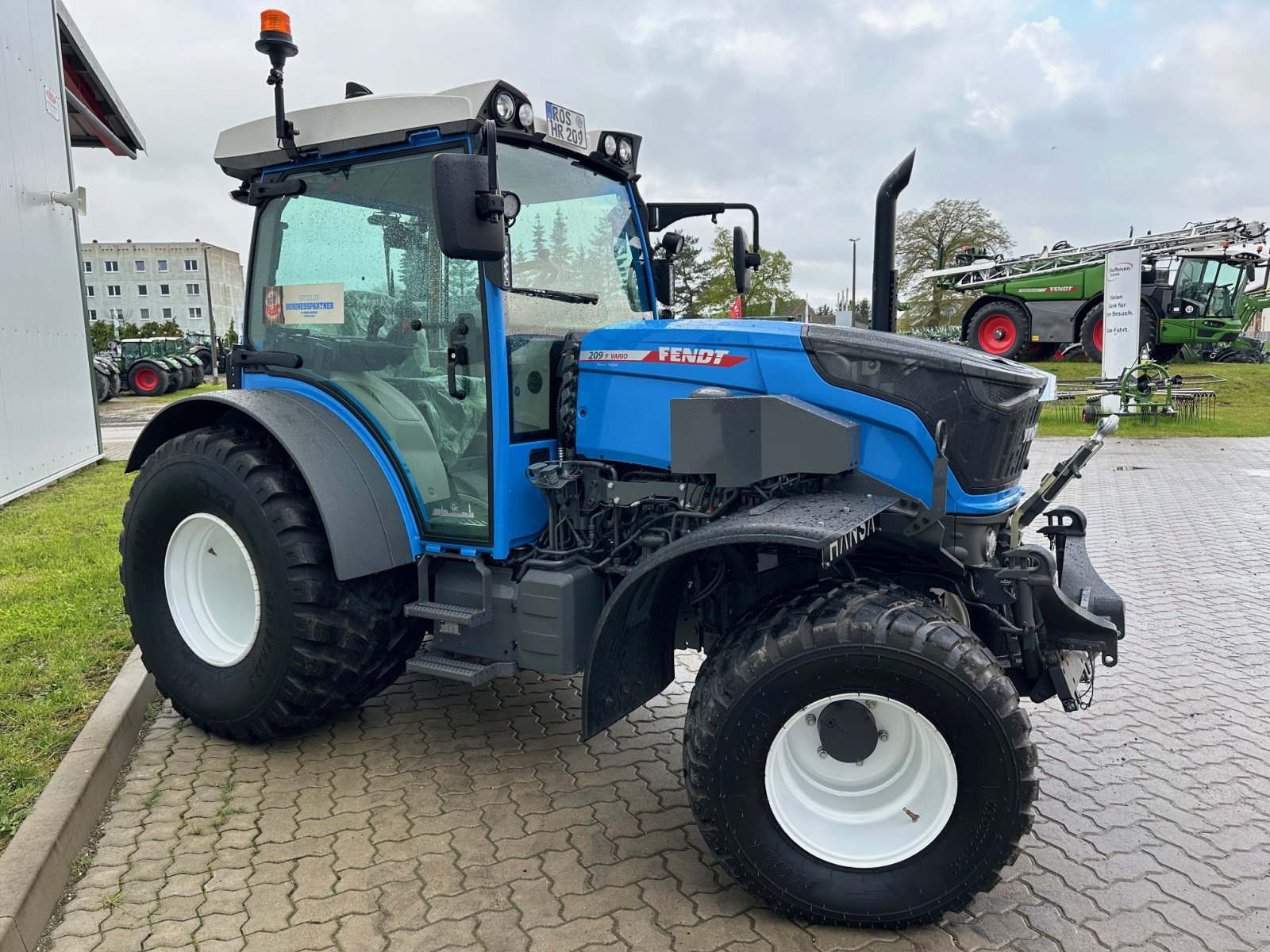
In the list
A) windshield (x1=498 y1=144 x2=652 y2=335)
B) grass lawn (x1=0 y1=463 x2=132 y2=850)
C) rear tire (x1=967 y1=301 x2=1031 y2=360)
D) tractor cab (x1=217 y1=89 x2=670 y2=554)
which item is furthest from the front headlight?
rear tire (x1=967 y1=301 x2=1031 y2=360)

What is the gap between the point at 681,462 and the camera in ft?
10.3

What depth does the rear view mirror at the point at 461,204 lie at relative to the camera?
111 inches

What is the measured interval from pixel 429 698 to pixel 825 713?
220 cm

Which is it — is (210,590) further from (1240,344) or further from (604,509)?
(1240,344)

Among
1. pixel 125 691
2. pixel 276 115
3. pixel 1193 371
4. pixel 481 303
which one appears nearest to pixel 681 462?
pixel 481 303

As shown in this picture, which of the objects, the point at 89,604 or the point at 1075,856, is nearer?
the point at 1075,856

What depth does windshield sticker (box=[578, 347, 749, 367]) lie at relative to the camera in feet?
10.4

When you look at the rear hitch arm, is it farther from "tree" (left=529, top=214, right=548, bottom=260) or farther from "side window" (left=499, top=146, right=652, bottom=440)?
"tree" (left=529, top=214, right=548, bottom=260)

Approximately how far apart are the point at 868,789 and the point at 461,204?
2175 millimetres

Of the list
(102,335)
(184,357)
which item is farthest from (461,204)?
(102,335)

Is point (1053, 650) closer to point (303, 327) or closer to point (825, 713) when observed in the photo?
point (825, 713)

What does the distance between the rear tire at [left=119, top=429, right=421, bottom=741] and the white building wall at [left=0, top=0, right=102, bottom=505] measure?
6.23m

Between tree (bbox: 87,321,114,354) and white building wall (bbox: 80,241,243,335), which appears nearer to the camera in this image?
tree (bbox: 87,321,114,354)

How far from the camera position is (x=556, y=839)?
10.5 ft
